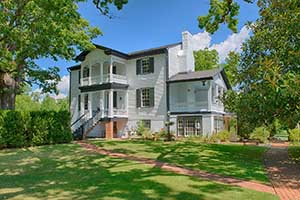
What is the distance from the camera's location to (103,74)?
2873 cm

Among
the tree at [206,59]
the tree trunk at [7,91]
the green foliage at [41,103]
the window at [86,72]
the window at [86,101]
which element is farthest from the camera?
the green foliage at [41,103]

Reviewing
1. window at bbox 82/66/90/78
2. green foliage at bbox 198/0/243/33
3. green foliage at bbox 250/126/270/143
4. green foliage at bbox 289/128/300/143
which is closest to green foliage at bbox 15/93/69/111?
window at bbox 82/66/90/78

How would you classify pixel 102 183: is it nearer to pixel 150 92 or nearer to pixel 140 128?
pixel 140 128

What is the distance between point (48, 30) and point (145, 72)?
12.7 m

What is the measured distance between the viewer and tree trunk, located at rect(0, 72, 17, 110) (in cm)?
2041

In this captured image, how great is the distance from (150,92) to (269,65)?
1793 cm

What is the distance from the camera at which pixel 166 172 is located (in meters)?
9.62

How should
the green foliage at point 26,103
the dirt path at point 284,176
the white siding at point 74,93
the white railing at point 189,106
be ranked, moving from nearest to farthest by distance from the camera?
the dirt path at point 284,176 < the white railing at point 189,106 < the white siding at point 74,93 < the green foliage at point 26,103

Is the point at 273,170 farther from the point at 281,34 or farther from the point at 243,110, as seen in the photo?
the point at 281,34

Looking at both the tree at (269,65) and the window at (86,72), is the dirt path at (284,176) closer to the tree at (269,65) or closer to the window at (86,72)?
the tree at (269,65)

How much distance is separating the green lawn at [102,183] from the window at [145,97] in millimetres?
15364

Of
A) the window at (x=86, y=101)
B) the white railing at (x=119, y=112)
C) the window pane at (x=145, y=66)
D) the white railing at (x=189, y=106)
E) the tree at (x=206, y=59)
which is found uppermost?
the tree at (x=206, y=59)

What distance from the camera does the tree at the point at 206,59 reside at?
141 ft

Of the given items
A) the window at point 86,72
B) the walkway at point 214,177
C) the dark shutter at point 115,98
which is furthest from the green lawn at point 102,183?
the window at point 86,72
